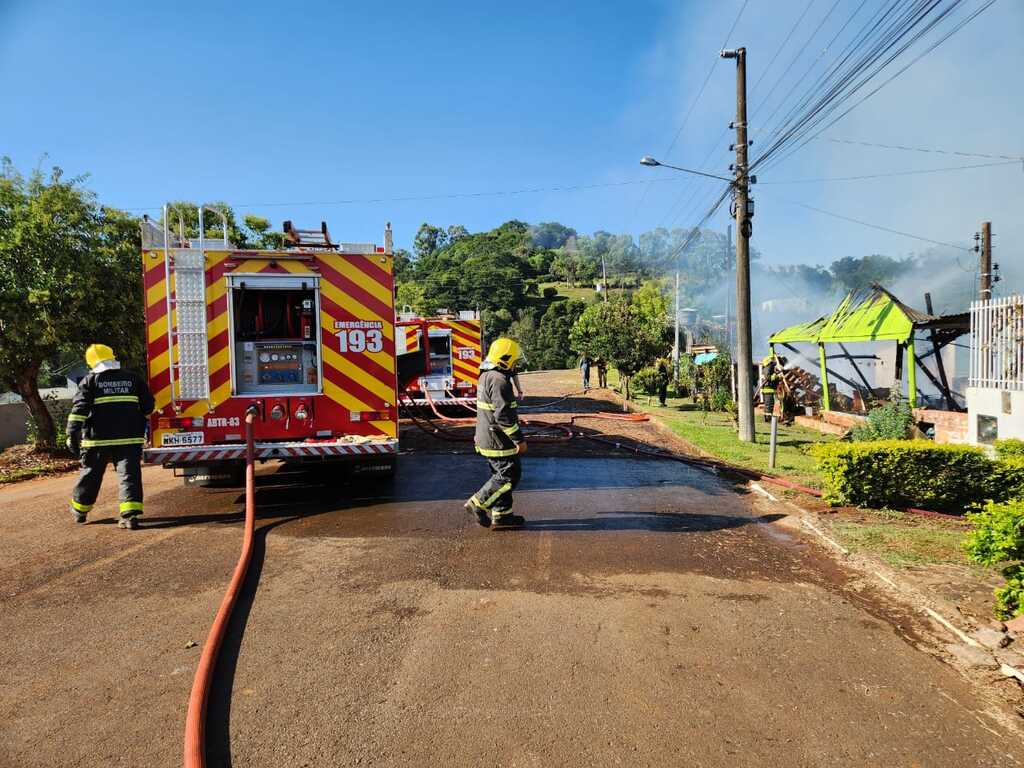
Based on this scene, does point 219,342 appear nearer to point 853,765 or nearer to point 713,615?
point 713,615

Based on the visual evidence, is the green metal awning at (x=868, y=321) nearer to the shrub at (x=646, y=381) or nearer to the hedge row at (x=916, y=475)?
the hedge row at (x=916, y=475)

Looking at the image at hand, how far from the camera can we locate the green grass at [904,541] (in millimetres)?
5059

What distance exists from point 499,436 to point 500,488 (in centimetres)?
47

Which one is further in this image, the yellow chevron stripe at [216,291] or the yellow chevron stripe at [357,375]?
the yellow chevron stripe at [357,375]

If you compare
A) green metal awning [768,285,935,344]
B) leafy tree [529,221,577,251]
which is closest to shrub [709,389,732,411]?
green metal awning [768,285,935,344]

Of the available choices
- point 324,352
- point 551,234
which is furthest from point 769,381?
point 551,234

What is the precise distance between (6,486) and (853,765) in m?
10.8

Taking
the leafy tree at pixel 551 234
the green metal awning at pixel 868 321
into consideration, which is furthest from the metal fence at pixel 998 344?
the leafy tree at pixel 551 234

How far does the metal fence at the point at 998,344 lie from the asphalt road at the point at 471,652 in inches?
168

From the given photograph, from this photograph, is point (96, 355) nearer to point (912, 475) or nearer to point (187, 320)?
point (187, 320)

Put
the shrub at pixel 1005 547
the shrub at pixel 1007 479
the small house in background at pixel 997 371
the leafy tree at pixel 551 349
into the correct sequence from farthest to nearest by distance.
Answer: the leafy tree at pixel 551 349 < the small house in background at pixel 997 371 < the shrub at pixel 1007 479 < the shrub at pixel 1005 547

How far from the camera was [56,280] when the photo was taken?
1012 cm

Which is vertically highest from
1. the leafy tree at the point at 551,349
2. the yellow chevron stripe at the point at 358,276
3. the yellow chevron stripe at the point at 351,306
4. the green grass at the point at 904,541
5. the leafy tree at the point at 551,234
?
the leafy tree at the point at 551,234

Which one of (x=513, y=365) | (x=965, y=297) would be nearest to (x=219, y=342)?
(x=513, y=365)
